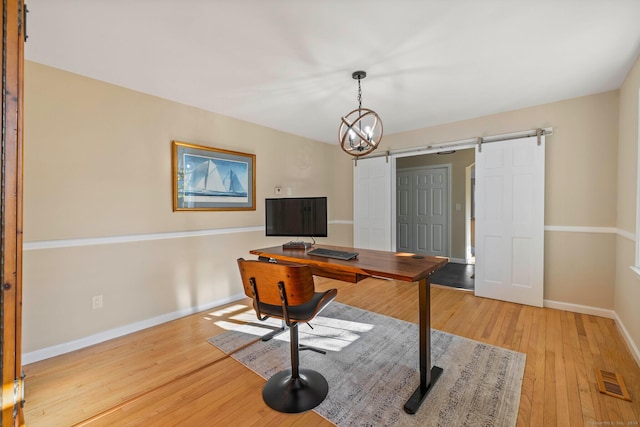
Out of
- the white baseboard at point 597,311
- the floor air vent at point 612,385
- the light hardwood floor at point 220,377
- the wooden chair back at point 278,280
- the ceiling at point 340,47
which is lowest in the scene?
the light hardwood floor at point 220,377

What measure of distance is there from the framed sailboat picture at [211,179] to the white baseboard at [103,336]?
3.72ft

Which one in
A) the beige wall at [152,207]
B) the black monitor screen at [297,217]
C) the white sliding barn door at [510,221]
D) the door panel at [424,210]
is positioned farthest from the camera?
the door panel at [424,210]

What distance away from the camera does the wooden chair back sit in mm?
1483

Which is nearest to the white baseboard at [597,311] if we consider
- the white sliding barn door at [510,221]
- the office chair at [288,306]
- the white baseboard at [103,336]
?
the white sliding barn door at [510,221]

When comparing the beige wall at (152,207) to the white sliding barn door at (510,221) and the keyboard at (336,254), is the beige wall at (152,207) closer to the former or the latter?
the white sliding barn door at (510,221)

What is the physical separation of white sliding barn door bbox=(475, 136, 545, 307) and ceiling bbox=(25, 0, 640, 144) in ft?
2.18

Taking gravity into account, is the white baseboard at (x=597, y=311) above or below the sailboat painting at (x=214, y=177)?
below

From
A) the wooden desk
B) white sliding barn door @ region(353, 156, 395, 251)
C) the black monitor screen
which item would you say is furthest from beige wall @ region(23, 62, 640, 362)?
the wooden desk

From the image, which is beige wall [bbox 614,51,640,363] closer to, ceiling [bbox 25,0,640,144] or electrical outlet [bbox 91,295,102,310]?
ceiling [bbox 25,0,640,144]

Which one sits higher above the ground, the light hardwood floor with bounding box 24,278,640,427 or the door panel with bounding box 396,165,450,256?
the door panel with bounding box 396,165,450,256

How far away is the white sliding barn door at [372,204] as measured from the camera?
4.50 meters

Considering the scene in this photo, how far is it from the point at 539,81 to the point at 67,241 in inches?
174

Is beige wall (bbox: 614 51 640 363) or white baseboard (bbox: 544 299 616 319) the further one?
white baseboard (bbox: 544 299 616 319)

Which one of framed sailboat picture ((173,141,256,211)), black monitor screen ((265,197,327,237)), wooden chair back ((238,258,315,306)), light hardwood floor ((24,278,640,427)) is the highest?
framed sailboat picture ((173,141,256,211))
